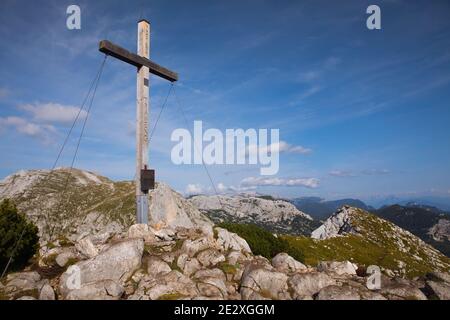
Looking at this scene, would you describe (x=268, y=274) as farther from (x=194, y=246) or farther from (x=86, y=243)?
(x=86, y=243)

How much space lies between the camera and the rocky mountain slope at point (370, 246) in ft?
310

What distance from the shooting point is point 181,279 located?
15.3m

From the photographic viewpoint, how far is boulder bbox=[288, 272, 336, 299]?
15188 millimetres

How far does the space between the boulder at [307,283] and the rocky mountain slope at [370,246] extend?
6408 centimetres

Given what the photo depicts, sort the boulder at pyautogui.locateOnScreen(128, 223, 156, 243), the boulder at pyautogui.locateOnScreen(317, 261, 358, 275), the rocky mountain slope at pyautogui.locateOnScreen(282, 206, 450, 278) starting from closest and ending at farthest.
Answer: the boulder at pyautogui.locateOnScreen(317, 261, 358, 275) → the boulder at pyautogui.locateOnScreen(128, 223, 156, 243) → the rocky mountain slope at pyautogui.locateOnScreen(282, 206, 450, 278)

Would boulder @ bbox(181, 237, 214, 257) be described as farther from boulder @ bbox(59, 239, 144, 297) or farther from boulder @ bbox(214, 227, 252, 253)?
boulder @ bbox(59, 239, 144, 297)

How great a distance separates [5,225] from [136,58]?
55.1ft

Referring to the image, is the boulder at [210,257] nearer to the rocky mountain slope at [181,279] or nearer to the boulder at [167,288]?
the rocky mountain slope at [181,279]

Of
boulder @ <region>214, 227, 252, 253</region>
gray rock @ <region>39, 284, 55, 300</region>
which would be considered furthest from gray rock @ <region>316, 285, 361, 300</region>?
gray rock @ <region>39, 284, 55, 300</region>

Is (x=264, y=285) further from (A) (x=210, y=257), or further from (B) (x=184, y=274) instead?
(A) (x=210, y=257)

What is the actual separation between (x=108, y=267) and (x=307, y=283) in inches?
379

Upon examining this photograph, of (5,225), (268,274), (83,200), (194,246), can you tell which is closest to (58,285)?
(194,246)

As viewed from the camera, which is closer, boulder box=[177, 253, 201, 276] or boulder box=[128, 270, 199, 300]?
boulder box=[128, 270, 199, 300]
